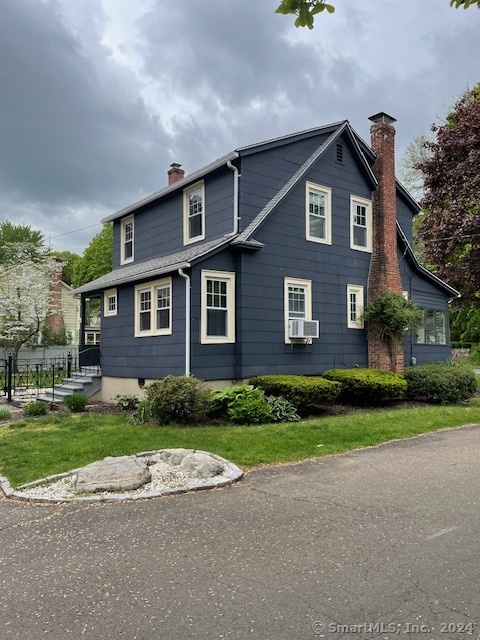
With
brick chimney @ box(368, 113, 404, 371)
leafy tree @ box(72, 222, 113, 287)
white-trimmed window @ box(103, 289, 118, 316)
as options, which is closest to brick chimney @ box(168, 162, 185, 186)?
white-trimmed window @ box(103, 289, 118, 316)

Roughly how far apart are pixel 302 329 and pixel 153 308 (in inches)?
160

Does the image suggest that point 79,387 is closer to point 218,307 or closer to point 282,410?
point 218,307

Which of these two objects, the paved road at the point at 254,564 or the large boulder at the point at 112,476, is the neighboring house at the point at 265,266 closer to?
the large boulder at the point at 112,476

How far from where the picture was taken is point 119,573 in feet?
11.8

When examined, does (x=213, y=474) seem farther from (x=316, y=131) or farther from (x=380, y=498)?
(x=316, y=131)

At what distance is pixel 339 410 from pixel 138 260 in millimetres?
8361

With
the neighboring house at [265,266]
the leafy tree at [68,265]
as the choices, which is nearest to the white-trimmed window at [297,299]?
the neighboring house at [265,266]

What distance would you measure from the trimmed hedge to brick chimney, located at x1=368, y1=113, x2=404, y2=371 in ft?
12.8

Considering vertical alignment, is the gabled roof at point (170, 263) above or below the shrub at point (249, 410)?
above

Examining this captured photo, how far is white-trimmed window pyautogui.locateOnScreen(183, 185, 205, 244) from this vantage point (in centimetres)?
1348

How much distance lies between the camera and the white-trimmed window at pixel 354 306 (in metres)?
14.5

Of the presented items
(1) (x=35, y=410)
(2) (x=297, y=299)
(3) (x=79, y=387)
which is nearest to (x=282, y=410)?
(2) (x=297, y=299)

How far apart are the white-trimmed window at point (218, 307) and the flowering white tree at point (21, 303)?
16926 millimetres

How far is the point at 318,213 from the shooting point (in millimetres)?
13961
